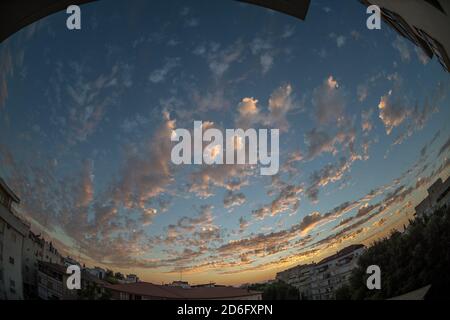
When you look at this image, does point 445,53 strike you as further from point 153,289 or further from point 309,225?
point 153,289

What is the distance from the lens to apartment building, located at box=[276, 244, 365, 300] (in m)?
15.4

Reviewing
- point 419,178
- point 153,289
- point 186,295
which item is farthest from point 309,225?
point 153,289

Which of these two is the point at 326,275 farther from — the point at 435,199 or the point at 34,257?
the point at 34,257

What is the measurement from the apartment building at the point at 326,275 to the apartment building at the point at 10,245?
1065 centimetres

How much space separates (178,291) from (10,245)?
6852 millimetres

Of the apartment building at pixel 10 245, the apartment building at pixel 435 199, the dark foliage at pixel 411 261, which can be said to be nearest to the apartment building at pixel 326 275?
the dark foliage at pixel 411 261

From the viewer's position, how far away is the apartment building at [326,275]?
50.4 feet

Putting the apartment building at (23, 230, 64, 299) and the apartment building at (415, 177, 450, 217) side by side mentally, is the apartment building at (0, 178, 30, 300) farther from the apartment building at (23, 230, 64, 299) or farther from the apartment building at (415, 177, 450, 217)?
the apartment building at (415, 177, 450, 217)

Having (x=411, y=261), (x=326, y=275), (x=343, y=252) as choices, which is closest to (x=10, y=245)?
(x=326, y=275)

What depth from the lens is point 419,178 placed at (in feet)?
44.4

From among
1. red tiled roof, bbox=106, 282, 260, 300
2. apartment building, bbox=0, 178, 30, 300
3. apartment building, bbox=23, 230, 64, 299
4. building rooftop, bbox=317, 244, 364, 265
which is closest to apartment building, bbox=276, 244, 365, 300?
building rooftop, bbox=317, 244, 364, 265

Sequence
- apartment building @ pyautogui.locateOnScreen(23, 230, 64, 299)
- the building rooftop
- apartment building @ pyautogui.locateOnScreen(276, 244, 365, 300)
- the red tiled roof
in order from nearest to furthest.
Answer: apartment building @ pyautogui.locateOnScreen(23, 230, 64, 299) → the red tiled roof → apartment building @ pyautogui.locateOnScreen(276, 244, 365, 300) → the building rooftop

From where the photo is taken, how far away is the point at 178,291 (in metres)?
15.0

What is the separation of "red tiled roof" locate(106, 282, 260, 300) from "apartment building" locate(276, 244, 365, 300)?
2043mm
